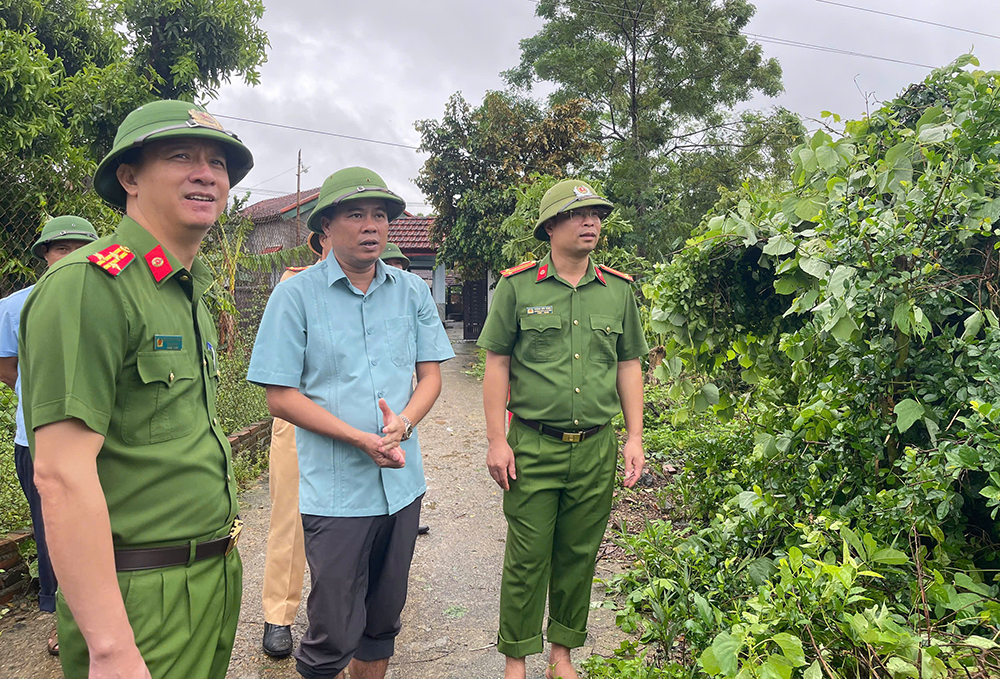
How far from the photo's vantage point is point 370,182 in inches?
98.6

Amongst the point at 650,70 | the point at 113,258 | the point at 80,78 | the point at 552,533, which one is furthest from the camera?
the point at 650,70

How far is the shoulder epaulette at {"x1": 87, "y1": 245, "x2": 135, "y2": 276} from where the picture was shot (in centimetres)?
139

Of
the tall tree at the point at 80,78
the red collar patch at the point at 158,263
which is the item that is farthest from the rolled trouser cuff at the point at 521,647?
the tall tree at the point at 80,78

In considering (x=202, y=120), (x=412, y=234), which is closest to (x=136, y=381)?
(x=202, y=120)

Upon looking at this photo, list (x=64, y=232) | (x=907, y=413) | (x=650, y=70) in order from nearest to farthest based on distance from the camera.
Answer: (x=907, y=413) → (x=64, y=232) → (x=650, y=70)

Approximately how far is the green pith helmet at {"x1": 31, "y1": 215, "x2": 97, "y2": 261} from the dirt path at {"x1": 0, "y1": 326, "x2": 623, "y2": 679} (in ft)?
6.32

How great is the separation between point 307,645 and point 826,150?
8.35ft

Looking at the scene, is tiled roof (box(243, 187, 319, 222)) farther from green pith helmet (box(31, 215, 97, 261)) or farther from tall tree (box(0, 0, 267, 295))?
green pith helmet (box(31, 215, 97, 261))

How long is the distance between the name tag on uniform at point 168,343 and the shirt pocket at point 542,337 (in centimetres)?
161

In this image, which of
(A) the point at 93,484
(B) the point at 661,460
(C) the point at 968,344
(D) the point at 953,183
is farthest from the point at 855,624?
(B) the point at 661,460

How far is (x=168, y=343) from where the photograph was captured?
153 centimetres

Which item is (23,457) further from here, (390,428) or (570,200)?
(570,200)

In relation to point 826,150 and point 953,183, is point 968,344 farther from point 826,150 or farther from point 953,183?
point 826,150

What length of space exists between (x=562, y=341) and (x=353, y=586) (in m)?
1.30
